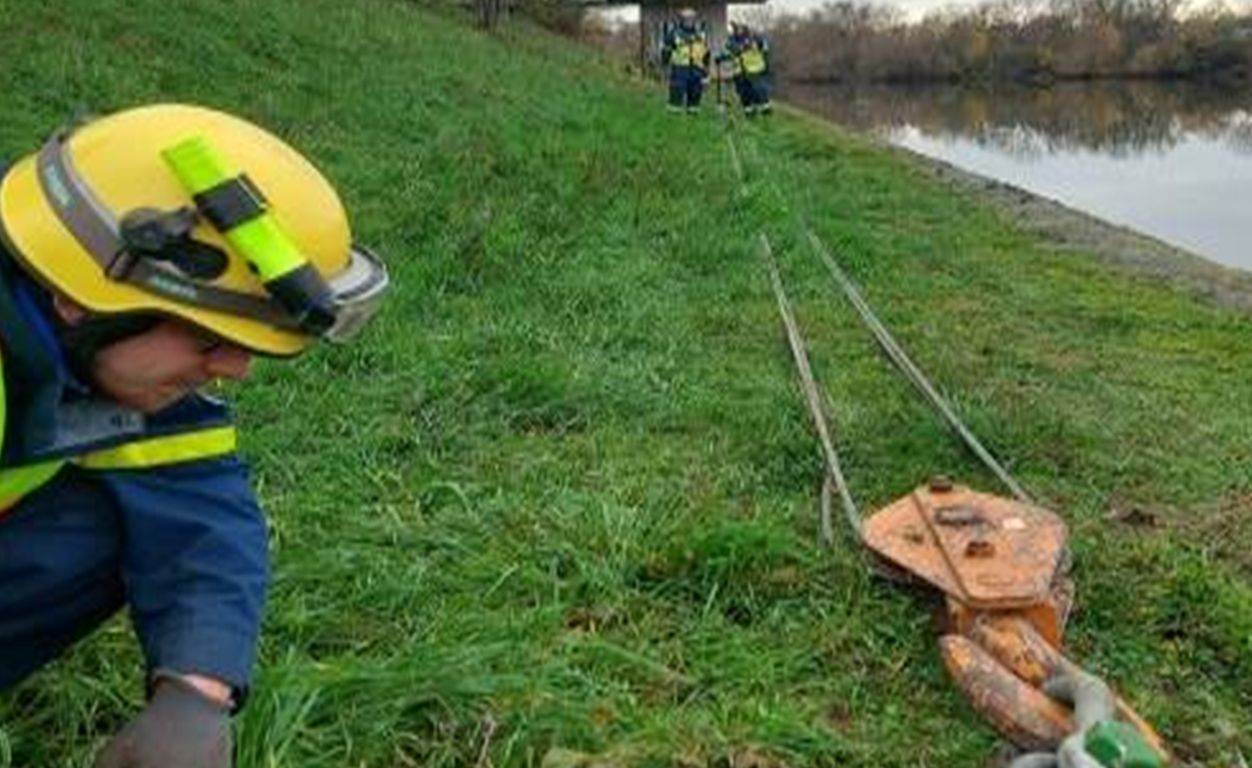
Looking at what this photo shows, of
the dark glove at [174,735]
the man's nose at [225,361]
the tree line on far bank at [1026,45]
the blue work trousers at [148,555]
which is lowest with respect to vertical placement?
the tree line on far bank at [1026,45]

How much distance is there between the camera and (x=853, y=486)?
5613mm

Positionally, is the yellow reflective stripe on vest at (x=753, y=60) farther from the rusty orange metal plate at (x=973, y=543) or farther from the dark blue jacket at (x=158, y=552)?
the dark blue jacket at (x=158, y=552)

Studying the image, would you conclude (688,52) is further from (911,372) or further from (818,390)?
(818,390)

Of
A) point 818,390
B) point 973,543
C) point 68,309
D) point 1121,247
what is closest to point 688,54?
point 1121,247

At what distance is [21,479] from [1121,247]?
513 inches

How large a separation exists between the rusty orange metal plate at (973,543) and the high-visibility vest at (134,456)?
6.55ft

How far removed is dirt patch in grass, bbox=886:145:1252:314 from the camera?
41.1 feet

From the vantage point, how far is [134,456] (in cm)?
281

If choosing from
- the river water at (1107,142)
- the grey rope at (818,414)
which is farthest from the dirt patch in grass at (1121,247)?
the grey rope at (818,414)

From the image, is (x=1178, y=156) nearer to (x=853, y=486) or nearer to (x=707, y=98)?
(x=707, y=98)

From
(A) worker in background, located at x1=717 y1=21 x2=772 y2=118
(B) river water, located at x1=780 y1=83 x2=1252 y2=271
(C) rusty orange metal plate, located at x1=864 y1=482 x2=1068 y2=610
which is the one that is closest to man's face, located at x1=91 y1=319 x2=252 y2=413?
(C) rusty orange metal plate, located at x1=864 y1=482 x2=1068 y2=610

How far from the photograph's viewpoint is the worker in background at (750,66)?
2500 cm

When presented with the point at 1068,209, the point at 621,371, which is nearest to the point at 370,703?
the point at 621,371

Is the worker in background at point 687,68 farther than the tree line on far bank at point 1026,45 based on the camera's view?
No
